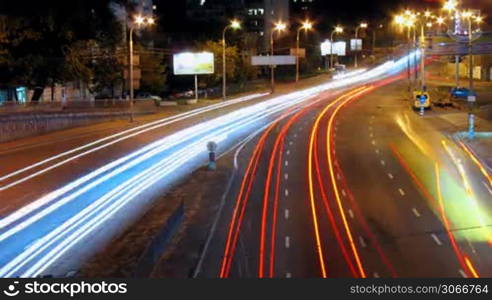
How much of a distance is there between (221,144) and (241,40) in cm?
7263

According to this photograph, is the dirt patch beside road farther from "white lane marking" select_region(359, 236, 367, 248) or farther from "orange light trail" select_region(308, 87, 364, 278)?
"white lane marking" select_region(359, 236, 367, 248)

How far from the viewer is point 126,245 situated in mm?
21234

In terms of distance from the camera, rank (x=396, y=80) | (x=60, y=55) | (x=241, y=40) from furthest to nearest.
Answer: (x=241, y=40) → (x=396, y=80) → (x=60, y=55)

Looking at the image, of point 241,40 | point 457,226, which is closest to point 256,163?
point 457,226

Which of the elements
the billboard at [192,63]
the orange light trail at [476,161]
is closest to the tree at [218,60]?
the billboard at [192,63]

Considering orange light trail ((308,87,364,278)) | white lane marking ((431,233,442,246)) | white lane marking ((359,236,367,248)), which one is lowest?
white lane marking ((431,233,442,246))

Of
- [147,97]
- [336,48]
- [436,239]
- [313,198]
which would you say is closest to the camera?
[436,239]

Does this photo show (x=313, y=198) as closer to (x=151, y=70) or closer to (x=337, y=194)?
(x=337, y=194)

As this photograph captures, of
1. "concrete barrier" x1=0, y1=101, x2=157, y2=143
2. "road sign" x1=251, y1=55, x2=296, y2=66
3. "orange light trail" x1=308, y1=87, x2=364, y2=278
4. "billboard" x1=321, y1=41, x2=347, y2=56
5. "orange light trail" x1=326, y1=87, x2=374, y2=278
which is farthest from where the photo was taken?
"billboard" x1=321, y1=41, x2=347, y2=56

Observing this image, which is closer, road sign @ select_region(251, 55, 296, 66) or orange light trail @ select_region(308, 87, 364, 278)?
orange light trail @ select_region(308, 87, 364, 278)

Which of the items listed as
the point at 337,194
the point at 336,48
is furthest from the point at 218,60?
the point at 337,194

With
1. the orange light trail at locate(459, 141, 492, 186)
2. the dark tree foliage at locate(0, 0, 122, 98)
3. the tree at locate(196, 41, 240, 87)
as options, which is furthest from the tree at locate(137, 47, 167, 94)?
the orange light trail at locate(459, 141, 492, 186)

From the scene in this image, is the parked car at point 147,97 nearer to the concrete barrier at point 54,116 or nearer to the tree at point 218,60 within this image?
the concrete barrier at point 54,116

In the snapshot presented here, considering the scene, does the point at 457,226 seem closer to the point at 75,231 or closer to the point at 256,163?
the point at 75,231
